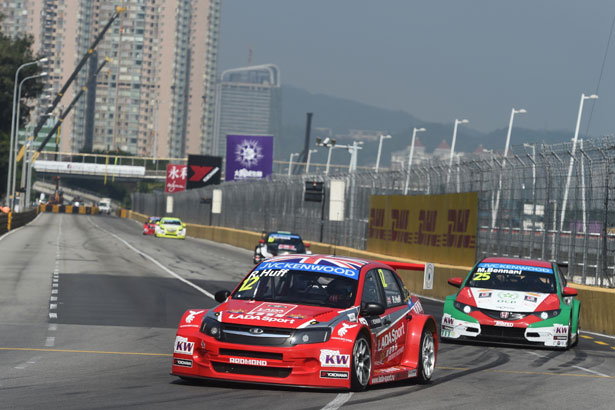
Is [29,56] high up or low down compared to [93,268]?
up

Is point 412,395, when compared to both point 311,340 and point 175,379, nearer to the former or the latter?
point 311,340

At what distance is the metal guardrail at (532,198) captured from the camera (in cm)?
Result: 2181

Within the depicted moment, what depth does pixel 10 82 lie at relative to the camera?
84250mm

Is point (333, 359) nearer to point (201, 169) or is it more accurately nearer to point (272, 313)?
point (272, 313)

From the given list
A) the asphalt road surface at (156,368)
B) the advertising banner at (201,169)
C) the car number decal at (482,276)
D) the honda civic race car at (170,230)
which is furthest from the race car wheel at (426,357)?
the advertising banner at (201,169)

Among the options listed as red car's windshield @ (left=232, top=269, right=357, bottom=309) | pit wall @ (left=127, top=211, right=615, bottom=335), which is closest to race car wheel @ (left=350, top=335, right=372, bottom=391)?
red car's windshield @ (left=232, top=269, right=357, bottom=309)

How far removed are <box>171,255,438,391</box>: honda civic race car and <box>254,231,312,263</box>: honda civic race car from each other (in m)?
26.3

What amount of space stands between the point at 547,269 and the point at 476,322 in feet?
6.44

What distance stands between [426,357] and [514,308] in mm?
5014

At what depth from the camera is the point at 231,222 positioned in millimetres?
67438

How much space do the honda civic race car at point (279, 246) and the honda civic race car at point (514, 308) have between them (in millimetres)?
20884

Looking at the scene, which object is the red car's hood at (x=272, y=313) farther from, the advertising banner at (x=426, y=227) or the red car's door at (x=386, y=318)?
the advertising banner at (x=426, y=227)

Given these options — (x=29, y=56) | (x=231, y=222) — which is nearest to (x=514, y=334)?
(x=231, y=222)

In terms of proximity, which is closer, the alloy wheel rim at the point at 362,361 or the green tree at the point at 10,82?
the alloy wheel rim at the point at 362,361
